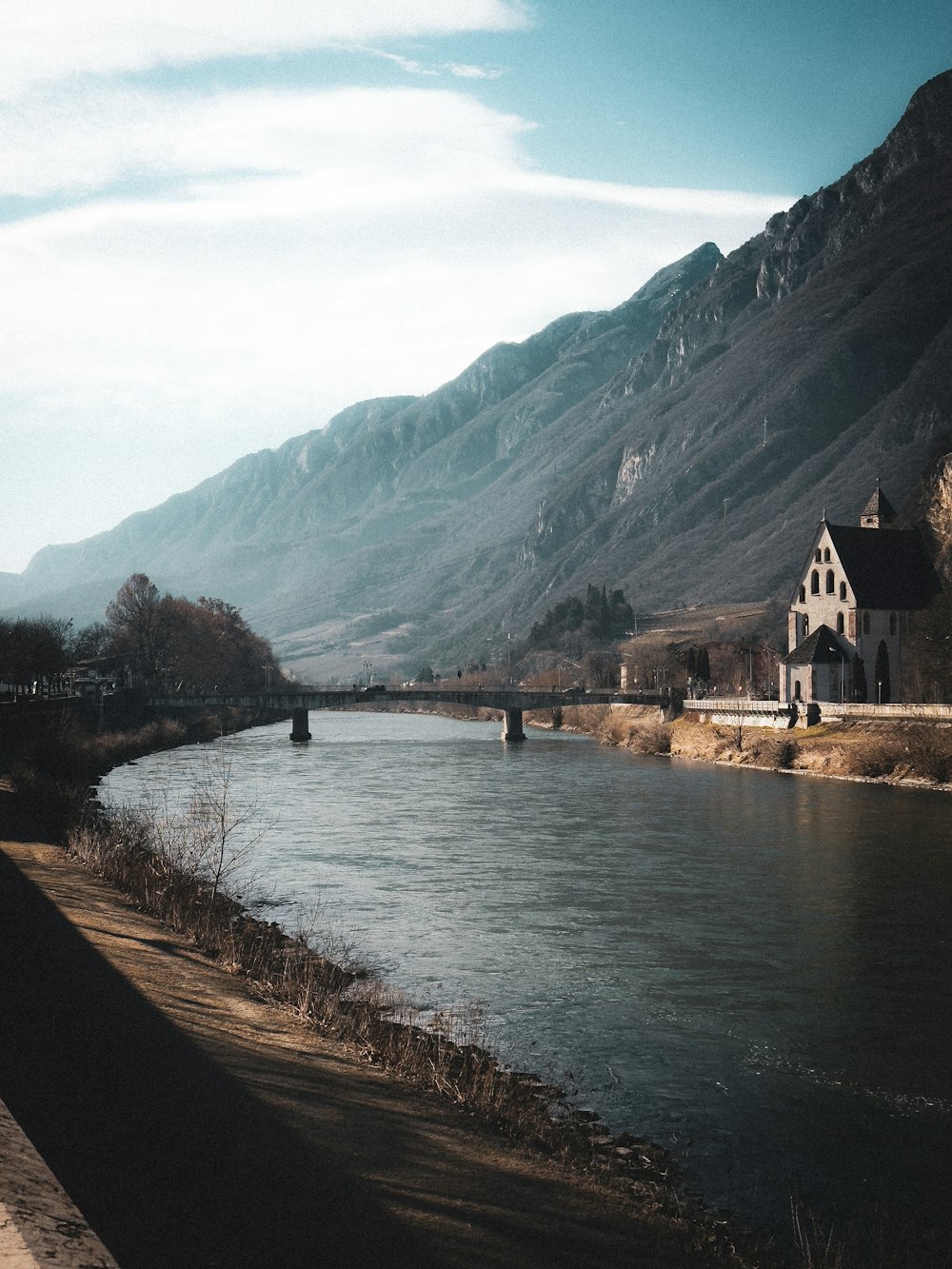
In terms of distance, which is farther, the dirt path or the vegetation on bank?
the vegetation on bank

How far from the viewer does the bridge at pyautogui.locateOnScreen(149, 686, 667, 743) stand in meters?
145

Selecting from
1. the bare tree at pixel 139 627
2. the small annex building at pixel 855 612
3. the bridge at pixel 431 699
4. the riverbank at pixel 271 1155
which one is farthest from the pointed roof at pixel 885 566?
the riverbank at pixel 271 1155

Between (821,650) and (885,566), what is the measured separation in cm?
1462

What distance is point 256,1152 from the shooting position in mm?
15445

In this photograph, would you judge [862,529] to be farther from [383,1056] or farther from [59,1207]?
[59,1207]

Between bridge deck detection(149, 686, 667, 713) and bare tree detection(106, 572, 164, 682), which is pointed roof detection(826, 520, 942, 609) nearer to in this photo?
bridge deck detection(149, 686, 667, 713)

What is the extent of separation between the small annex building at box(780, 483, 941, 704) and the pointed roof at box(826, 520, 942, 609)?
0.09 meters

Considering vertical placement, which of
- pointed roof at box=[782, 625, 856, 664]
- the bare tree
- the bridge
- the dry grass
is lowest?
the dry grass

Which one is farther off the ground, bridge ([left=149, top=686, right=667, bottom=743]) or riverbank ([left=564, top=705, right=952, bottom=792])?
bridge ([left=149, top=686, right=667, bottom=743])

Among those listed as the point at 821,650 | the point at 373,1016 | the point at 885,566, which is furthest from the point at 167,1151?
the point at 885,566

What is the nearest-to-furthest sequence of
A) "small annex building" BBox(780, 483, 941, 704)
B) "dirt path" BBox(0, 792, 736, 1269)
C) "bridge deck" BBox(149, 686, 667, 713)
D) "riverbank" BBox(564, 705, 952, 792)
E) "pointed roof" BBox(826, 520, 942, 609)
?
1. "dirt path" BBox(0, 792, 736, 1269)
2. "riverbank" BBox(564, 705, 952, 792)
3. "small annex building" BBox(780, 483, 941, 704)
4. "pointed roof" BBox(826, 520, 942, 609)
5. "bridge deck" BBox(149, 686, 667, 713)

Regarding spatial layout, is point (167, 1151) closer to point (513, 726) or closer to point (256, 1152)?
point (256, 1152)

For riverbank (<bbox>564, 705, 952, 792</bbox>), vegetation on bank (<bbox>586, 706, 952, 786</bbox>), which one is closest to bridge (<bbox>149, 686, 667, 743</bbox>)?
riverbank (<bbox>564, 705, 952, 792</bbox>)

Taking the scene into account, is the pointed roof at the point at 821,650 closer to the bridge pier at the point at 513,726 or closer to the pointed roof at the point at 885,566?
the pointed roof at the point at 885,566
